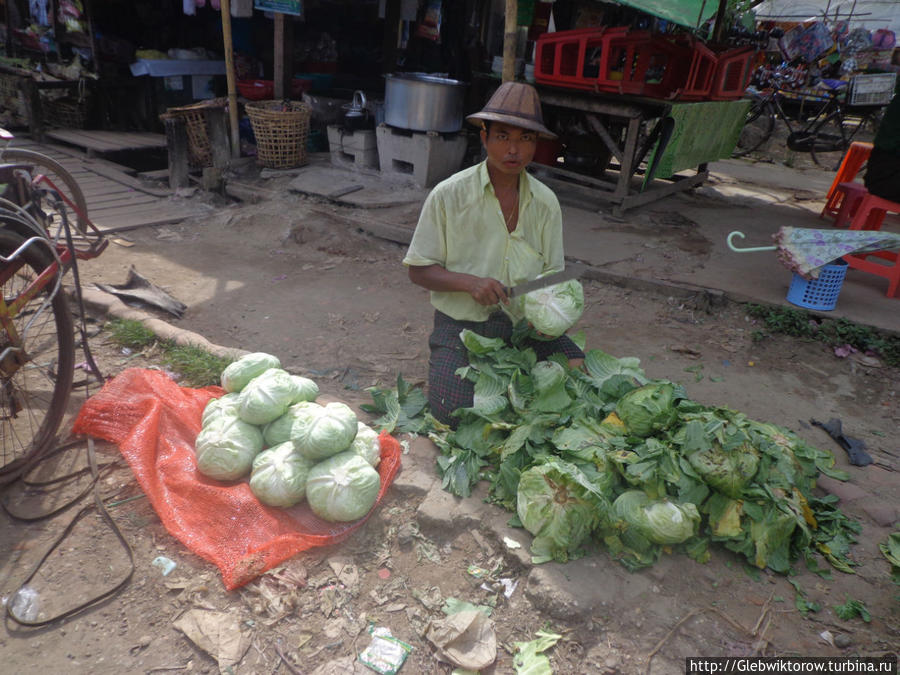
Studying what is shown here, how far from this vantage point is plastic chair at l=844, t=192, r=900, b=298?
473 cm

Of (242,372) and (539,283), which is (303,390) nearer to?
(242,372)

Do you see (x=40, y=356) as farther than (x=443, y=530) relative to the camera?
Yes

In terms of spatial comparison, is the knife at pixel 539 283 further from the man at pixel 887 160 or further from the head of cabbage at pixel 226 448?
the man at pixel 887 160

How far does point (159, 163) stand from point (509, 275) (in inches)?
335

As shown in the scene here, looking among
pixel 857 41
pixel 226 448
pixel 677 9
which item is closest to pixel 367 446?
pixel 226 448

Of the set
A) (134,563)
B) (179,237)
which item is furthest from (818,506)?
(179,237)

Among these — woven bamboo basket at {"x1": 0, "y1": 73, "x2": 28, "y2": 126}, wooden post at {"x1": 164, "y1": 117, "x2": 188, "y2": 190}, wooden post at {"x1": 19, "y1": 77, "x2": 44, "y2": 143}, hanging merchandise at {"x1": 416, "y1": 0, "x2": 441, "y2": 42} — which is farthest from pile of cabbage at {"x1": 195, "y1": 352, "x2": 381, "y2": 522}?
woven bamboo basket at {"x1": 0, "y1": 73, "x2": 28, "y2": 126}

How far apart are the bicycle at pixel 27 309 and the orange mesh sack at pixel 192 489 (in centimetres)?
23

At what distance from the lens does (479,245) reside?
2.92 meters

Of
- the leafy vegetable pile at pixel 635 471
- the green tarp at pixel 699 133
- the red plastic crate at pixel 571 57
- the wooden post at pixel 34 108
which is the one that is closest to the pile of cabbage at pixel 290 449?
the leafy vegetable pile at pixel 635 471

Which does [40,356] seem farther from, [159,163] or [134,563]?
[159,163]

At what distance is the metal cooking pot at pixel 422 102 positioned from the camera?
6930 millimetres

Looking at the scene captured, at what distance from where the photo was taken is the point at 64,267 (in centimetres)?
282

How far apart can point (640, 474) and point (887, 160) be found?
445 centimetres
